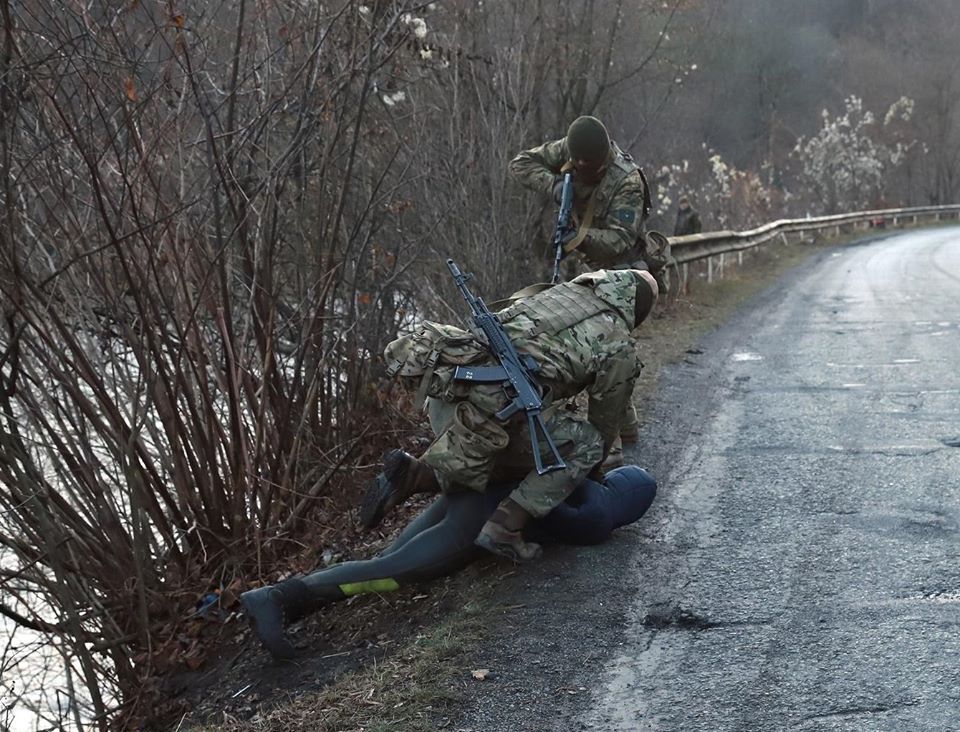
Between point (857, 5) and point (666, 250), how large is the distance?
7406 centimetres

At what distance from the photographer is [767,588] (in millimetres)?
4473

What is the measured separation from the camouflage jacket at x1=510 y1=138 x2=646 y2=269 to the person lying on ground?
7.42 feet

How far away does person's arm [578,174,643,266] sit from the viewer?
7.10m

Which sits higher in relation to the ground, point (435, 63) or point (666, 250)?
point (435, 63)

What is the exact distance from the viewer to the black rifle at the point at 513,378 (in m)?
4.69

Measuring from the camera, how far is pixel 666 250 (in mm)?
7570

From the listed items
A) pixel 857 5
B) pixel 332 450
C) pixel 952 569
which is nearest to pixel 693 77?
pixel 332 450

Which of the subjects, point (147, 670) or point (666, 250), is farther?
point (666, 250)

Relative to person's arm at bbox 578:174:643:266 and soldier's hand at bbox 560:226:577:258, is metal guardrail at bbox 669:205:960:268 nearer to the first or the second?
soldier's hand at bbox 560:226:577:258

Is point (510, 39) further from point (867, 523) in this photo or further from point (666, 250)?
point (867, 523)

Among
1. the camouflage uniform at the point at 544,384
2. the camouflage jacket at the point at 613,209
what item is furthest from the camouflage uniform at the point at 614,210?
the camouflage uniform at the point at 544,384

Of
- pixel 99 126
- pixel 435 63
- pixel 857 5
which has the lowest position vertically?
pixel 99 126

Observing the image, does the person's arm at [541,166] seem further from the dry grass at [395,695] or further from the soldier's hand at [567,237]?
the dry grass at [395,695]

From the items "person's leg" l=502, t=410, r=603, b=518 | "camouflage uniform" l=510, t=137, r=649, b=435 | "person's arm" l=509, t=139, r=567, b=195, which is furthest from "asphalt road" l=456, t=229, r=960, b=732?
"person's arm" l=509, t=139, r=567, b=195
